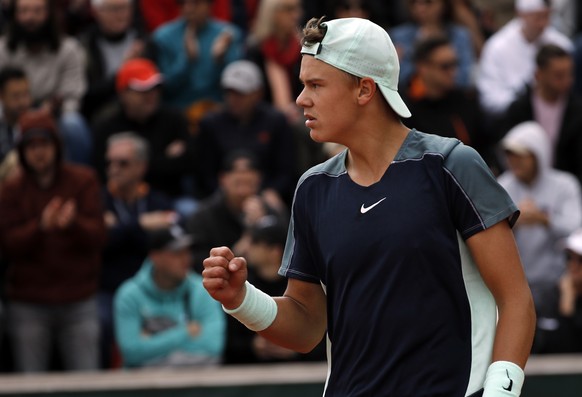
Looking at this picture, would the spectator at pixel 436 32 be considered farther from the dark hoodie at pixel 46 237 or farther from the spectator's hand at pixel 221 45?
the dark hoodie at pixel 46 237

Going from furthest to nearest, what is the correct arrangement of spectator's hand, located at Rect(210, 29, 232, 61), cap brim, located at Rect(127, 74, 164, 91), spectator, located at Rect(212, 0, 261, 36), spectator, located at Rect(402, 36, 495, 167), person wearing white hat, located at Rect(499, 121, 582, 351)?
spectator, located at Rect(212, 0, 261, 36) → spectator's hand, located at Rect(210, 29, 232, 61) → cap brim, located at Rect(127, 74, 164, 91) → spectator, located at Rect(402, 36, 495, 167) → person wearing white hat, located at Rect(499, 121, 582, 351)

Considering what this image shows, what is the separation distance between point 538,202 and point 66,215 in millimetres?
3499

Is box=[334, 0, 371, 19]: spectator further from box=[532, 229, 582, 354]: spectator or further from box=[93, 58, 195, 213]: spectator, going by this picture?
box=[532, 229, 582, 354]: spectator

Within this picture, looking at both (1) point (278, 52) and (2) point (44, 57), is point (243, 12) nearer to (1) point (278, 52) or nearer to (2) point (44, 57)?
(1) point (278, 52)

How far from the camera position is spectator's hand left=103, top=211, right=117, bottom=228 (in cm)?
874

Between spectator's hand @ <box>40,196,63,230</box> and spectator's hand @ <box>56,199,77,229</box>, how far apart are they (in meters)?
0.03

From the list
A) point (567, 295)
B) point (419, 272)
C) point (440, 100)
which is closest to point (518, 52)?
point (440, 100)

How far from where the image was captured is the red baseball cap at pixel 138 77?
9.77m

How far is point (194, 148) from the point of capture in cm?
986

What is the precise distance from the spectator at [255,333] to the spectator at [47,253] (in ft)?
3.17

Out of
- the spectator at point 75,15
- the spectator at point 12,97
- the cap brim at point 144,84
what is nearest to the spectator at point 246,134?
the cap brim at point 144,84

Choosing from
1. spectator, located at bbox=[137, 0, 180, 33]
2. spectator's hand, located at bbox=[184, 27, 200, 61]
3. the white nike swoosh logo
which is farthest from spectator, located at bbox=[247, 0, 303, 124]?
the white nike swoosh logo

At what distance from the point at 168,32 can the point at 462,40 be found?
2.65m

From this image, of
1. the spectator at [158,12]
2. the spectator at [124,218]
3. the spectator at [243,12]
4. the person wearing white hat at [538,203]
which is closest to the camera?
the spectator at [124,218]
